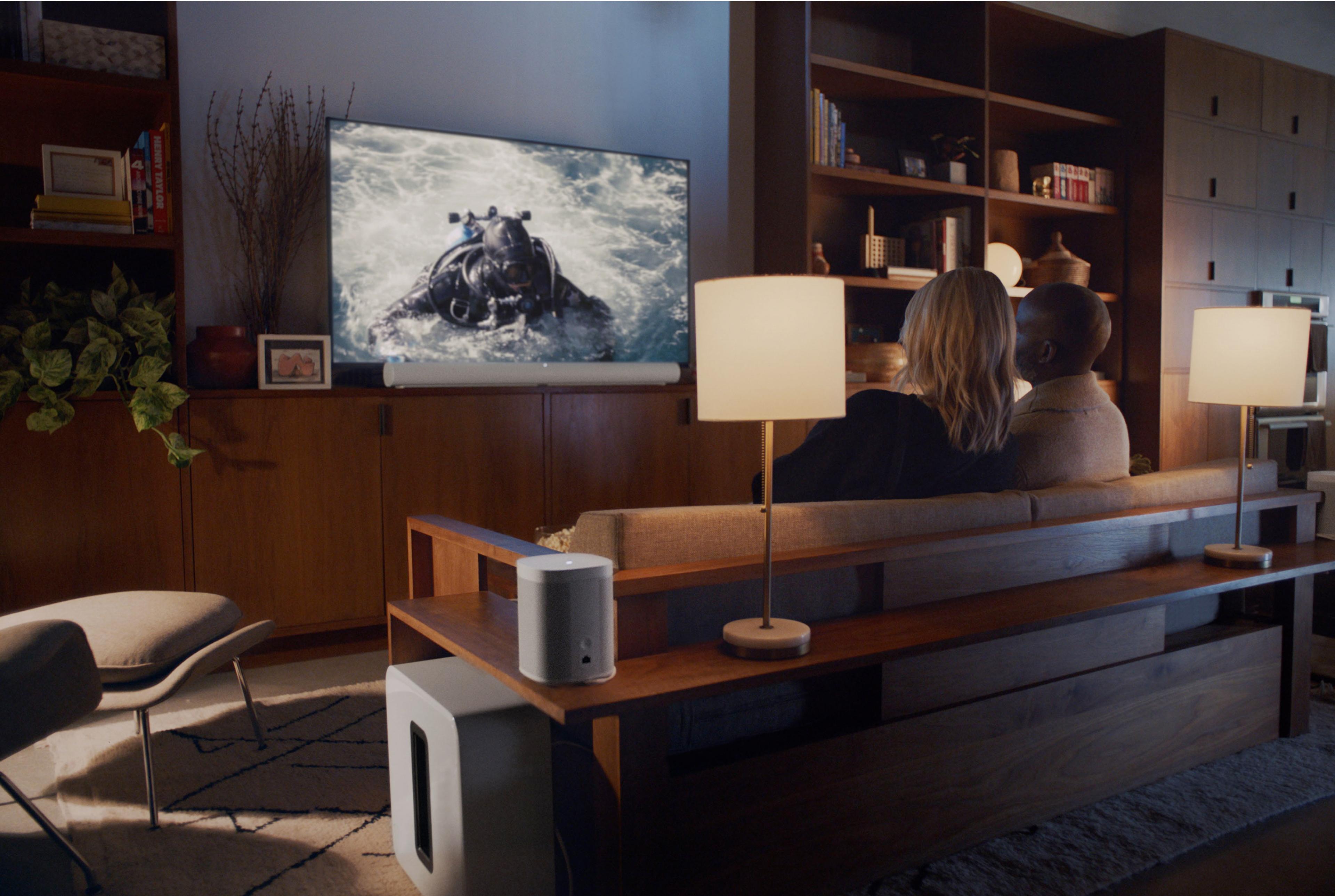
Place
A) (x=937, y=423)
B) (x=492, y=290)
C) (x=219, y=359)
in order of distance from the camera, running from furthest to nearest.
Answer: (x=492, y=290) < (x=219, y=359) < (x=937, y=423)

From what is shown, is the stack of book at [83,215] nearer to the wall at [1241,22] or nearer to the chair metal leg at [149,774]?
the chair metal leg at [149,774]

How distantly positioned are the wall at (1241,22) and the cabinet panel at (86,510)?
4.48 meters

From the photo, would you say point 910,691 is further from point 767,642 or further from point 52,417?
point 52,417

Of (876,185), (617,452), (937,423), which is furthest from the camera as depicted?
(876,185)

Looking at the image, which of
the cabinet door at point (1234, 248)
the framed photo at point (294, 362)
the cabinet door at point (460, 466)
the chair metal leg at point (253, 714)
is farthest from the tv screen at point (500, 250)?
the cabinet door at point (1234, 248)

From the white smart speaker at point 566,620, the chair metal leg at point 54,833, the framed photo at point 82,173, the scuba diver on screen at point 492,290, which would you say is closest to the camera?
the white smart speaker at point 566,620

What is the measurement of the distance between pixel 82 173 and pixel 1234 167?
204 inches

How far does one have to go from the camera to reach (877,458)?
187 centimetres

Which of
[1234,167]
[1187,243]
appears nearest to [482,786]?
[1187,243]

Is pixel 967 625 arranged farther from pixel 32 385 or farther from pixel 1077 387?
pixel 32 385

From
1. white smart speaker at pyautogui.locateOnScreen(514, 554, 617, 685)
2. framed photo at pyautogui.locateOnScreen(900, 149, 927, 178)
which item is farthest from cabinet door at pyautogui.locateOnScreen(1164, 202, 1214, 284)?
white smart speaker at pyautogui.locateOnScreen(514, 554, 617, 685)

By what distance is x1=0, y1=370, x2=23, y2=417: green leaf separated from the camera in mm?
2498

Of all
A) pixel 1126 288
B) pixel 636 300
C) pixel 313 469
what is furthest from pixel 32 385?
pixel 1126 288

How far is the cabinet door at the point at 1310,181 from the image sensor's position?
5074mm
